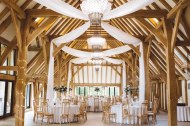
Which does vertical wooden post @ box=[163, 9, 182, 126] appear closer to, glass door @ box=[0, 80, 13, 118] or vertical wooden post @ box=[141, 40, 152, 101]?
vertical wooden post @ box=[141, 40, 152, 101]

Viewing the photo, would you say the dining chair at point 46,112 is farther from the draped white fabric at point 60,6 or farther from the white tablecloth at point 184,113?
the white tablecloth at point 184,113

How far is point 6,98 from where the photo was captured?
40.6 ft

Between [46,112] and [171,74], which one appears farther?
[46,112]

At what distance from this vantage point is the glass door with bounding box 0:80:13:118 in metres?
11.9

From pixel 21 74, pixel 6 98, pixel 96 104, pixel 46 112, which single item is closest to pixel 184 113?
pixel 46 112

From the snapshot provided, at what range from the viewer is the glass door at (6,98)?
11900 millimetres

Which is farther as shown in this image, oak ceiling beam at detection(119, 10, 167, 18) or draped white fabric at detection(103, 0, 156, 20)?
oak ceiling beam at detection(119, 10, 167, 18)

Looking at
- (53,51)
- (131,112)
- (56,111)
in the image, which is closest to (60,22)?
(53,51)

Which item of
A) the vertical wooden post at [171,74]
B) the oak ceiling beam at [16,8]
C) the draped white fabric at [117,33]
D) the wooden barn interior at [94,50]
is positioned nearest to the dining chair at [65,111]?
the wooden barn interior at [94,50]

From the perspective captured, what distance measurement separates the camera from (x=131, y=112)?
991 centimetres

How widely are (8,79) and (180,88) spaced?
941 centimetres

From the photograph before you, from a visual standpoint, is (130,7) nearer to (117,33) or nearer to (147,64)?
(117,33)

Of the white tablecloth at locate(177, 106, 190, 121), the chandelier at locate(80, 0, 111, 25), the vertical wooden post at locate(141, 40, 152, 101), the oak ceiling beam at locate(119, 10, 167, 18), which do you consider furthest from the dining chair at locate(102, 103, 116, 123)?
the chandelier at locate(80, 0, 111, 25)

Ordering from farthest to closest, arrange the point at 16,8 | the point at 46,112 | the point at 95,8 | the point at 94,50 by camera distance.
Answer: the point at 94,50 < the point at 46,112 < the point at 16,8 < the point at 95,8
